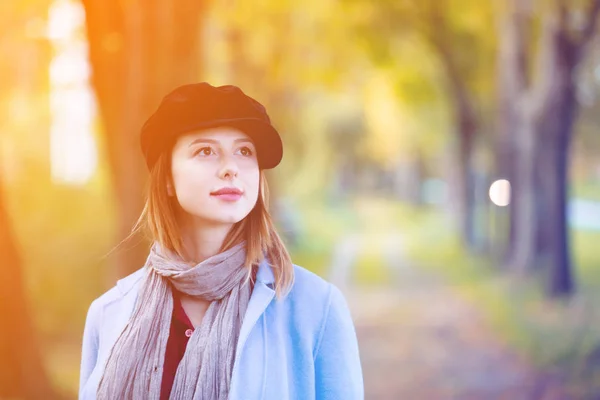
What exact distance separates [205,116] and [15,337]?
6.44 ft

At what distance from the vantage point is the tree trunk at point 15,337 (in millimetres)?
2734

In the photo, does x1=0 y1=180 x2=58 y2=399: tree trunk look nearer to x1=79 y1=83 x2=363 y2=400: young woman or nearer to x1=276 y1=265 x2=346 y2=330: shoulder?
x1=79 y1=83 x2=363 y2=400: young woman

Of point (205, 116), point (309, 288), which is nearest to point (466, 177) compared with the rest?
point (309, 288)

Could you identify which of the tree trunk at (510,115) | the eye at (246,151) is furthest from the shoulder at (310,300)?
the tree trunk at (510,115)

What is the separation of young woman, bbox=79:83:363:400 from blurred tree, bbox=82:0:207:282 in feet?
3.69

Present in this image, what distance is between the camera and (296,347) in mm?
1298

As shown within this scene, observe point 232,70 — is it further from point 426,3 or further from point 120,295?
point 120,295

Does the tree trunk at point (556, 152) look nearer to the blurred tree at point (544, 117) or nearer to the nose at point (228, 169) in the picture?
the blurred tree at point (544, 117)

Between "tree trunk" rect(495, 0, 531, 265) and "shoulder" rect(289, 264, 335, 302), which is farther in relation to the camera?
"tree trunk" rect(495, 0, 531, 265)

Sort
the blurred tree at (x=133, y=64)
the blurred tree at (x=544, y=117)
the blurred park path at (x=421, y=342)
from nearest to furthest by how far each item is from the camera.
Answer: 1. the blurred tree at (x=133, y=64)
2. the blurred park path at (x=421, y=342)
3. the blurred tree at (x=544, y=117)

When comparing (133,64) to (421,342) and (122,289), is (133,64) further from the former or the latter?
(421,342)

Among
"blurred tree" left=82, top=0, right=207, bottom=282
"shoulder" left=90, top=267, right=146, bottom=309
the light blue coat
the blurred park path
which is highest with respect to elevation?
"blurred tree" left=82, top=0, right=207, bottom=282

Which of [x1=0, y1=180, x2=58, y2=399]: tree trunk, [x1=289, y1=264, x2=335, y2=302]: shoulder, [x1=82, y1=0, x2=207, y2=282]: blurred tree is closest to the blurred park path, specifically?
[x1=82, y1=0, x2=207, y2=282]: blurred tree

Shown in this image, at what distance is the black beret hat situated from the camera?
1306 mm
